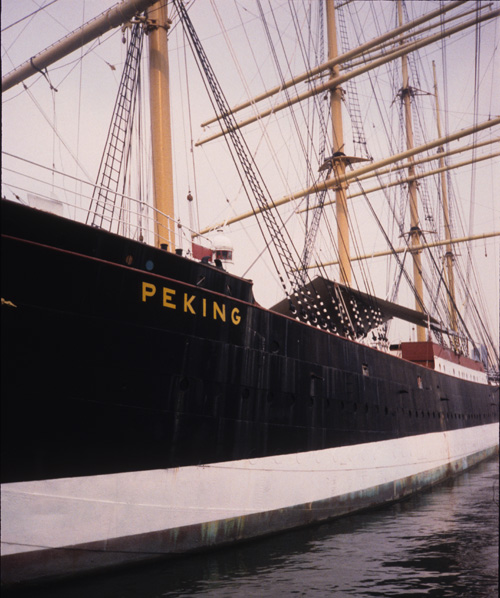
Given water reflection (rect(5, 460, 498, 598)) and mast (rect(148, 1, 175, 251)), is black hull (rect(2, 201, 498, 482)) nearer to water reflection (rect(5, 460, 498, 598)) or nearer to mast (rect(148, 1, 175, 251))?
water reflection (rect(5, 460, 498, 598))

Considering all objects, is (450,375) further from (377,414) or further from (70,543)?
(70,543)

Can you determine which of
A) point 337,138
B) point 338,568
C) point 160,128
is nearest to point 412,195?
point 337,138

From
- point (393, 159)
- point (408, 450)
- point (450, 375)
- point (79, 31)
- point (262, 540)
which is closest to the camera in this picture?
point (262, 540)

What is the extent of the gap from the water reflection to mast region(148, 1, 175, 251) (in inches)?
207

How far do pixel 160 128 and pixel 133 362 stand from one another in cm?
510

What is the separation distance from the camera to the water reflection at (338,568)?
595cm

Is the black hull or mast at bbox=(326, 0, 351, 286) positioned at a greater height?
mast at bbox=(326, 0, 351, 286)

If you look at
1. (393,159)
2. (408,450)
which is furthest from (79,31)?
(393,159)

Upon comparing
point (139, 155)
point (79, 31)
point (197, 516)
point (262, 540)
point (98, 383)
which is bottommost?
point (262, 540)

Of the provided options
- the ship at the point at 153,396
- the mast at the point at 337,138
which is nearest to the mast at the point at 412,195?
the mast at the point at 337,138

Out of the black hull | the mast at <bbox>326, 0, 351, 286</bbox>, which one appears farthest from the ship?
the mast at <bbox>326, 0, 351, 286</bbox>

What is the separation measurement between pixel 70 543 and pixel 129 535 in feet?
2.41

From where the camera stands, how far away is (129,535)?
649 cm

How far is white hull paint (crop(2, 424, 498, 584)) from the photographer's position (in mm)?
5711
